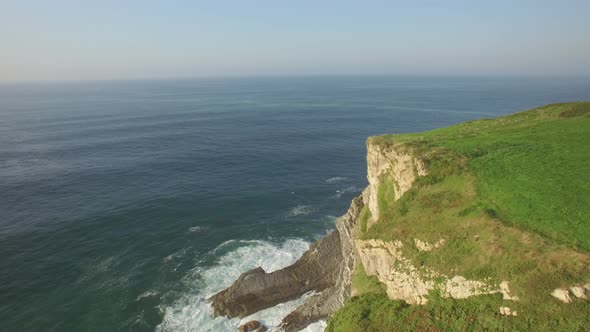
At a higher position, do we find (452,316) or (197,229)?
(452,316)

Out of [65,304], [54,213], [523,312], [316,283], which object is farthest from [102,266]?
[523,312]

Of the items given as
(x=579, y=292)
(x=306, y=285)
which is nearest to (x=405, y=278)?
(x=579, y=292)

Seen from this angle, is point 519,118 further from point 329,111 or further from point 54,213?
point 329,111

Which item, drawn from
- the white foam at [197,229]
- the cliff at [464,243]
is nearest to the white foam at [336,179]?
the white foam at [197,229]

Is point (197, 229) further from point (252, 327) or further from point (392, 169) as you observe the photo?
point (392, 169)

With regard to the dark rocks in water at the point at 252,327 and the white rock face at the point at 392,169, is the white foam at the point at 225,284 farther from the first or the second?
the white rock face at the point at 392,169
